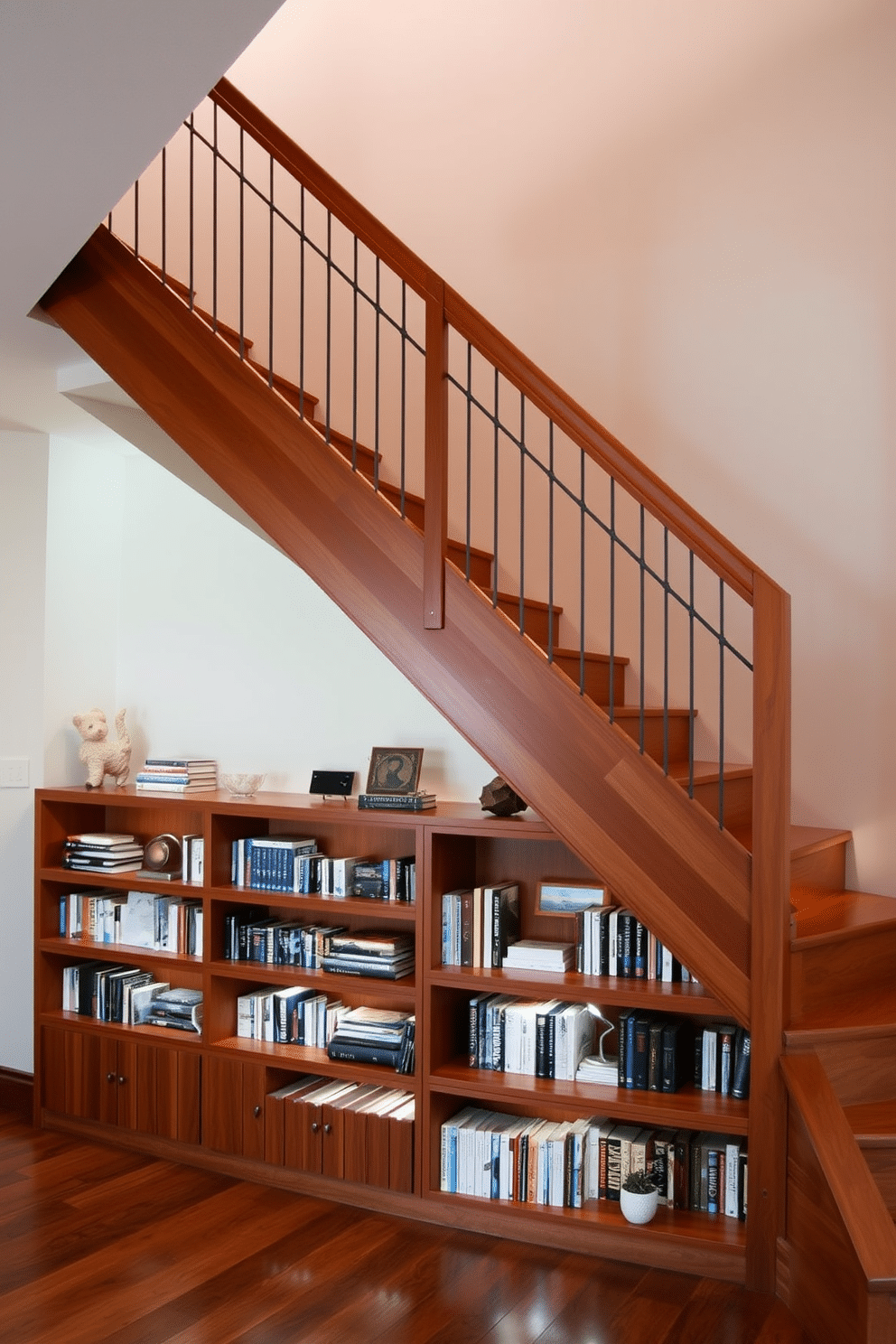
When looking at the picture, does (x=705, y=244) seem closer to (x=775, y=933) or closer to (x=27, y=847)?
(x=775, y=933)

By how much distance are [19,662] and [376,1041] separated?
201cm

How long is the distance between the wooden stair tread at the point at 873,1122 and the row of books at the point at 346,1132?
1.27m

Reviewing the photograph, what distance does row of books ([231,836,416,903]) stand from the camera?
343 centimetres

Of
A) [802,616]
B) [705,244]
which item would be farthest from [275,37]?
[802,616]

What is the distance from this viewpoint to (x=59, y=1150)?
12.1ft

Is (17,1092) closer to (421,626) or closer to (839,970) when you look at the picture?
(421,626)

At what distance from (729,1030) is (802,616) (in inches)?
54.2

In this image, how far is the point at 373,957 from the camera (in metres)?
3.35

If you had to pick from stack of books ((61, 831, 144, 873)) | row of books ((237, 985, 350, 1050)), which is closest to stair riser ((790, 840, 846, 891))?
row of books ((237, 985, 350, 1050))

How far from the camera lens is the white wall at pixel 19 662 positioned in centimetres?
415

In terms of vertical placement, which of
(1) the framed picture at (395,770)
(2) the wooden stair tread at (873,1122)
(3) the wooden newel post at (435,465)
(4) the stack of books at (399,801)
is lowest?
(2) the wooden stair tread at (873,1122)

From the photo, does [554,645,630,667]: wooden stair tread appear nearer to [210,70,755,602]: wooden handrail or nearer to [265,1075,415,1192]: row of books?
[210,70,755,602]: wooden handrail

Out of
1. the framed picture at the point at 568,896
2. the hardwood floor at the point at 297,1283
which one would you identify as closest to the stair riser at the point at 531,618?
the framed picture at the point at 568,896

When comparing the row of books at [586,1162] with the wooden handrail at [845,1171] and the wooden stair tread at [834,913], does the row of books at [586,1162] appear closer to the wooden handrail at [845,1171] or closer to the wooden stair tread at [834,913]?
the wooden handrail at [845,1171]
